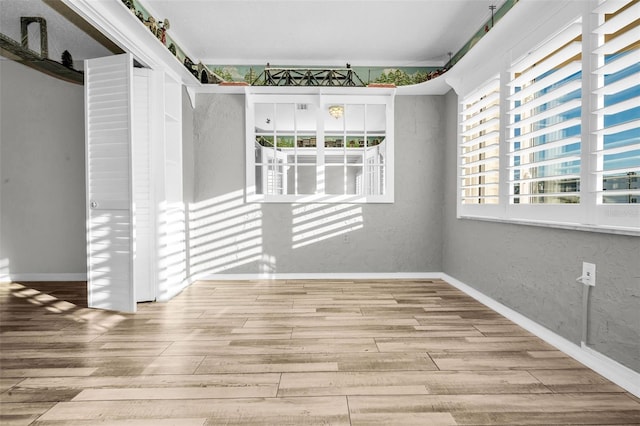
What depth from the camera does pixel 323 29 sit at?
3.36m

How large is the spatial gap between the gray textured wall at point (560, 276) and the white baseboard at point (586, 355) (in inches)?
1.4

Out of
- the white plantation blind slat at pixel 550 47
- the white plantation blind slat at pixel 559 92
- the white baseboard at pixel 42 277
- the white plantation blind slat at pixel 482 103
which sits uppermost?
the white plantation blind slat at pixel 550 47

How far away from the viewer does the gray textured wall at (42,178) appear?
3984mm

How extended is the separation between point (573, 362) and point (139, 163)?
3.63 m

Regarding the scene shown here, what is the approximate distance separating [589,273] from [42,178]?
5419 mm

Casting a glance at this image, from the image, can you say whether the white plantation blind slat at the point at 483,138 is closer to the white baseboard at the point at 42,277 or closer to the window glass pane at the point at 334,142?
the window glass pane at the point at 334,142

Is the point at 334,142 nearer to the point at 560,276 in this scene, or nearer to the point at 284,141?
the point at 284,141

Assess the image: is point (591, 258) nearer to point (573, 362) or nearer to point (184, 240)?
point (573, 362)

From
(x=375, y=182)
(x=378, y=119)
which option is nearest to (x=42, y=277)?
(x=375, y=182)

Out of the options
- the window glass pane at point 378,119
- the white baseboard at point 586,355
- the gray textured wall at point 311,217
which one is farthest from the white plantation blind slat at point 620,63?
the window glass pane at point 378,119

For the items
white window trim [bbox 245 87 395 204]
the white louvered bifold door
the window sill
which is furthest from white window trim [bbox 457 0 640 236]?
the white louvered bifold door

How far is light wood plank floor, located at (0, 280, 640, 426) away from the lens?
1485 millimetres

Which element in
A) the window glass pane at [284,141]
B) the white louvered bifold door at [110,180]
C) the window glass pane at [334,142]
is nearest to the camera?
the white louvered bifold door at [110,180]

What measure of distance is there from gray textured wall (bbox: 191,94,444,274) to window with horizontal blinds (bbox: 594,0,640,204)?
7.33 feet
